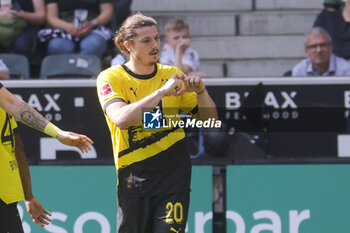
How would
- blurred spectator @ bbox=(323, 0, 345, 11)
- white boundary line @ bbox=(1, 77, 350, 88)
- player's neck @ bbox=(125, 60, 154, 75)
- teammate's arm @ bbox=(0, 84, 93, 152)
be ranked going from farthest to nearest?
1. blurred spectator @ bbox=(323, 0, 345, 11)
2. white boundary line @ bbox=(1, 77, 350, 88)
3. player's neck @ bbox=(125, 60, 154, 75)
4. teammate's arm @ bbox=(0, 84, 93, 152)

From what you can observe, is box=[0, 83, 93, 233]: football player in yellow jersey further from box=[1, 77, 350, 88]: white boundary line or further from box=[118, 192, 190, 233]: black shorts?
box=[1, 77, 350, 88]: white boundary line

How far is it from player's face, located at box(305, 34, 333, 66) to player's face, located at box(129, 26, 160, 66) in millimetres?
3080

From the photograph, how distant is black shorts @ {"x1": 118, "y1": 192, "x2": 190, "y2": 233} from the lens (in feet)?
12.0

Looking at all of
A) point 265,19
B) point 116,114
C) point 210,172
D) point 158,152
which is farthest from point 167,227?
point 265,19

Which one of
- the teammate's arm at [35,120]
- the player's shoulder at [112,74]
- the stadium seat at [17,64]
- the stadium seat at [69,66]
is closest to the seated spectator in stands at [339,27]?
the stadium seat at [69,66]

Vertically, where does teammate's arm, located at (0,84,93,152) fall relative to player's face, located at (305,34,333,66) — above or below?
below

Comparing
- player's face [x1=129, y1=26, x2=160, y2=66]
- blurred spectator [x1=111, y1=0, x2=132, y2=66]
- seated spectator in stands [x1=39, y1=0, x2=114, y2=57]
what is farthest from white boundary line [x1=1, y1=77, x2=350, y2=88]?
blurred spectator [x1=111, y1=0, x2=132, y2=66]

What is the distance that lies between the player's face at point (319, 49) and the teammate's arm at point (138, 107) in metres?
3.20

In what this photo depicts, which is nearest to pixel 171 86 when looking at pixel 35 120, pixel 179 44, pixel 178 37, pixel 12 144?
pixel 35 120

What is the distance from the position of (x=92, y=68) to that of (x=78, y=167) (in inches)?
68.8

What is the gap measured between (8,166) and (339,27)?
4954 mm

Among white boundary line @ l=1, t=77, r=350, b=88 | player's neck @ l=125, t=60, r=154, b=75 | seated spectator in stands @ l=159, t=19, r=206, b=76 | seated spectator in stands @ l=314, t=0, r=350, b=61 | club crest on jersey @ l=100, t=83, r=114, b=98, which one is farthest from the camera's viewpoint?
seated spectator in stands @ l=314, t=0, r=350, b=61

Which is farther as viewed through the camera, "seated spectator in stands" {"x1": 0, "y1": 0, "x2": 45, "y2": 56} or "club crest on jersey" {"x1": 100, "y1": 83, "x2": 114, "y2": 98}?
"seated spectator in stands" {"x1": 0, "y1": 0, "x2": 45, "y2": 56}

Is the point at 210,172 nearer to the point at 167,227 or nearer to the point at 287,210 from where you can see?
the point at 287,210
